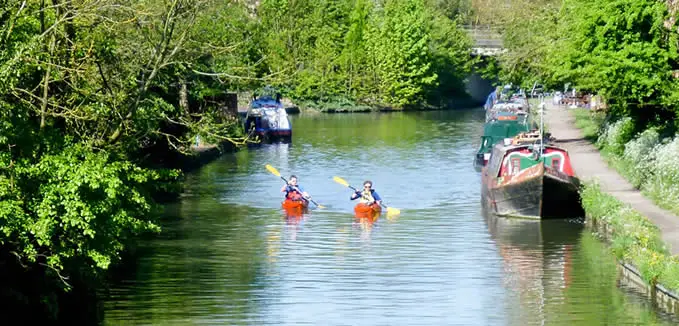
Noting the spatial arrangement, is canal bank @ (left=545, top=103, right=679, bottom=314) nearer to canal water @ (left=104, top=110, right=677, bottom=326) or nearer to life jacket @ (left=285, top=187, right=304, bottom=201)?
canal water @ (left=104, top=110, right=677, bottom=326)

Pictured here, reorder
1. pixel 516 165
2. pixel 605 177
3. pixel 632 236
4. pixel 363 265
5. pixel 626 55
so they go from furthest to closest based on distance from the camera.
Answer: pixel 626 55 < pixel 605 177 < pixel 516 165 < pixel 363 265 < pixel 632 236

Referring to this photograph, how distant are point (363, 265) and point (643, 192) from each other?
9.25 m

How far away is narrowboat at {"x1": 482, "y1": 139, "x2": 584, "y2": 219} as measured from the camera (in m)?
Result: 34.7

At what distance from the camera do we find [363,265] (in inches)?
1155

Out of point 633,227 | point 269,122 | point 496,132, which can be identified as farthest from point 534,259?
point 269,122

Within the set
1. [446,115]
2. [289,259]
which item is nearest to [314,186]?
[289,259]

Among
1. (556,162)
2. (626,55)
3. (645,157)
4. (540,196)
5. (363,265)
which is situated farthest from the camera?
(626,55)

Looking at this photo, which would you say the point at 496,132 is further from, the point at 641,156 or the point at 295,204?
the point at 295,204

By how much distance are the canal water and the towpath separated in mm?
1436

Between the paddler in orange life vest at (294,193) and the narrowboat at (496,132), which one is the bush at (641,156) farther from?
the paddler in orange life vest at (294,193)

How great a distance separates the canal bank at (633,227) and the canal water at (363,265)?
1.37 feet

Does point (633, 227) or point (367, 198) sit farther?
point (367, 198)

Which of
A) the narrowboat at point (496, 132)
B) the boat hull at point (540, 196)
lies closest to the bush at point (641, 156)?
the boat hull at point (540, 196)

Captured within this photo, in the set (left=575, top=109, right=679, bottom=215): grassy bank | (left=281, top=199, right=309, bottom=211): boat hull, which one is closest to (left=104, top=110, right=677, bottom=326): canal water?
(left=281, top=199, right=309, bottom=211): boat hull
